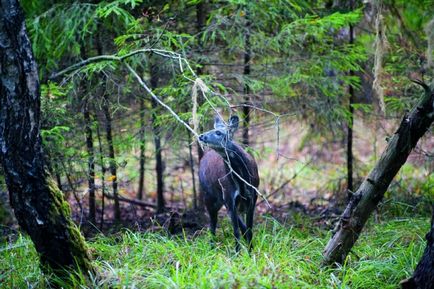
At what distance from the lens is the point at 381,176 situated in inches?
237

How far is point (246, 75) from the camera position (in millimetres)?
8922

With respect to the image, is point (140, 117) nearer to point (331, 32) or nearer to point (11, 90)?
point (331, 32)

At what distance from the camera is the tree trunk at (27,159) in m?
5.15

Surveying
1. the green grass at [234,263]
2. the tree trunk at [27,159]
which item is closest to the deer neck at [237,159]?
the green grass at [234,263]

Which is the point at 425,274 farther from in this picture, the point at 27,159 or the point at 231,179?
the point at 27,159

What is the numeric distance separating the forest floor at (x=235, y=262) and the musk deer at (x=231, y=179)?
34 cm

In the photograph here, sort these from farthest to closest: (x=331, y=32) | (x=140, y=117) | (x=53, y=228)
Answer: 1. (x=331, y=32)
2. (x=140, y=117)
3. (x=53, y=228)

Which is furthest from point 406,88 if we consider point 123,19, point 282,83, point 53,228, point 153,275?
point 53,228

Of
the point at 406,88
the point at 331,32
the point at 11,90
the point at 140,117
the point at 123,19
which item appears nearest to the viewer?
the point at 11,90

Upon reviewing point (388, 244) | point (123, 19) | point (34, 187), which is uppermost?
point (123, 19)

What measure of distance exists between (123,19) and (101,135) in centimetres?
198

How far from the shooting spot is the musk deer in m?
6.69

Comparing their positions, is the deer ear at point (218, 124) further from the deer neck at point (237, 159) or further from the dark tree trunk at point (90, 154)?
the dark tree trunk at point (90, 154)

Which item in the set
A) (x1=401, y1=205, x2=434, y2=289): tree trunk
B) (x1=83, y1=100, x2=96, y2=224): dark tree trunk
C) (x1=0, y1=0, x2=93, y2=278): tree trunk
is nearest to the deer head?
(x1=0, y1=0, x2=93, y2=278): tree trunk
